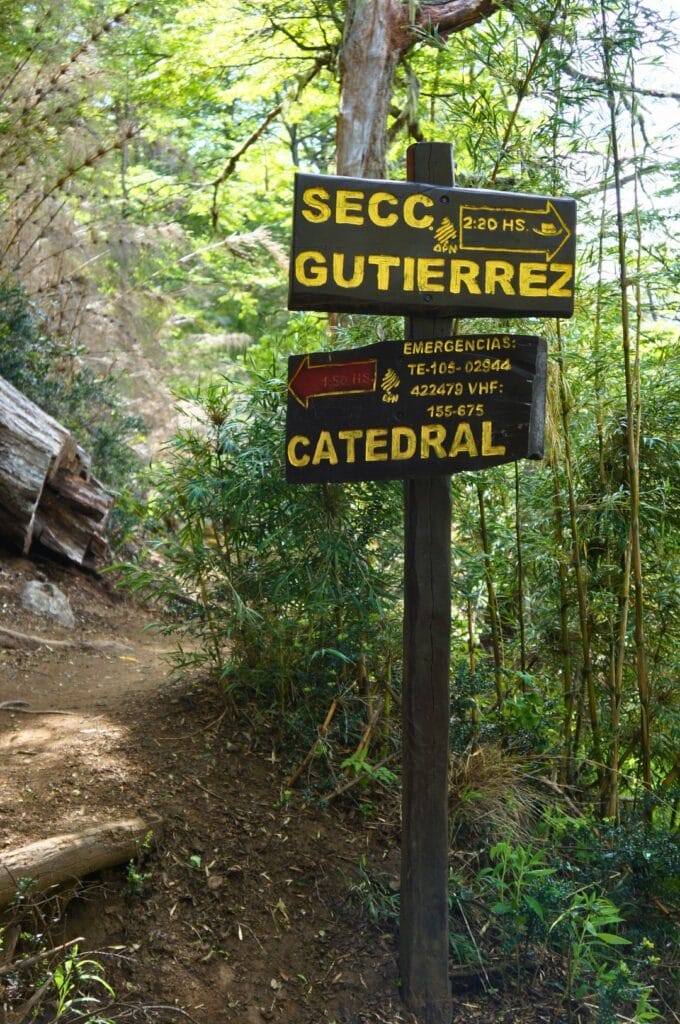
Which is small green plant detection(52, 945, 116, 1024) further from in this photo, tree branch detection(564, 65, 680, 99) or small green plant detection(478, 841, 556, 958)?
tree branch detection(564, 65, 680, 99)

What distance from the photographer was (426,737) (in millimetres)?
3264

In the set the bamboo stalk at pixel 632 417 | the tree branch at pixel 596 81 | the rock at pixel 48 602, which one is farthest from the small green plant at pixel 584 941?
the rock at pixel 48 602

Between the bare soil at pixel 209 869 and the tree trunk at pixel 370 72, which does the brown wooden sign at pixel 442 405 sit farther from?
the tree trunk at pixel 370 72

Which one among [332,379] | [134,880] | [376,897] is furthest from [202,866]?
[332,379]

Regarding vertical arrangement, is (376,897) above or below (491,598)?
below

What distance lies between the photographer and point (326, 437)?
3.19 metres

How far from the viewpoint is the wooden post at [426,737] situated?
324cm

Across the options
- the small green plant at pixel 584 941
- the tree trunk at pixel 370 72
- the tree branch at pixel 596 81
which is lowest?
the small green plant at pixel 584 941

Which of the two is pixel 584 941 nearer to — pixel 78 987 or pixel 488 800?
pixel 488 800

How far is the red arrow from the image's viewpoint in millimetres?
3176

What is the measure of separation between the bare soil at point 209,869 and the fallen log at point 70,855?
0.25ft

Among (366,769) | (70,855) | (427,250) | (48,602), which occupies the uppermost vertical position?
(427,250)

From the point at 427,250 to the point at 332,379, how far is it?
535 millimetres

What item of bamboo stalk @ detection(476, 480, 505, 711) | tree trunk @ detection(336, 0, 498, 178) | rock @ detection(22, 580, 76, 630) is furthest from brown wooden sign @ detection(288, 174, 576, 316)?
rock @ detection(22, 580, 76, 630)
